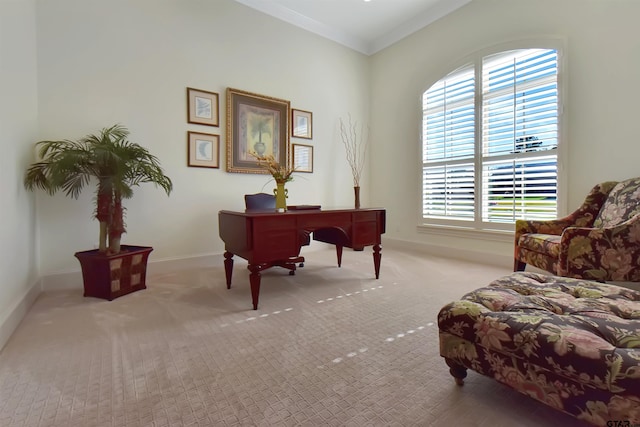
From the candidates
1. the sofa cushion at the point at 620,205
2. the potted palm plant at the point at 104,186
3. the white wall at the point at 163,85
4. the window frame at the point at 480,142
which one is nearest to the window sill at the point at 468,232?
the window frame at the point at 480,142

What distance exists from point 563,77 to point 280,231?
129 inches

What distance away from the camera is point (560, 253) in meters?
2.04

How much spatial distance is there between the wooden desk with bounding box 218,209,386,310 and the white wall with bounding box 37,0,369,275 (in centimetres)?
107

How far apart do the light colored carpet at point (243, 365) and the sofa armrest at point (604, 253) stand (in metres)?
0.82

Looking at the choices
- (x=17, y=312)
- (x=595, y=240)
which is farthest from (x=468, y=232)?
(x=17, y=312)

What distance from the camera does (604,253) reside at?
1.88 metres

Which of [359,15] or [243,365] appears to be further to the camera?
[359,15]

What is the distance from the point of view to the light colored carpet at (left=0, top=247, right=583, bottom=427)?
3.50ft

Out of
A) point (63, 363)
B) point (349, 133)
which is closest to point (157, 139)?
point (63, 363)

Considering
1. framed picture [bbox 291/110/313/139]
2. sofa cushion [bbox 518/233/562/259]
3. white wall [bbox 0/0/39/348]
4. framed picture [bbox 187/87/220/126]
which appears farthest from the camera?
framed picture [bbox 291/110/313/139]

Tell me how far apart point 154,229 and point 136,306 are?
3.80 ft

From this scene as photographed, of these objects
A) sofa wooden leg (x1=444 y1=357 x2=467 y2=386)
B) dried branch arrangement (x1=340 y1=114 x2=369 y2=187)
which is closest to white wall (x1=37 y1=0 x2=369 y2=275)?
dried branch arrangement (x1=340 y1=114 x2=369 y2=187)

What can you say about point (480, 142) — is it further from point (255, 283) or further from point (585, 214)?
point (255, 283)

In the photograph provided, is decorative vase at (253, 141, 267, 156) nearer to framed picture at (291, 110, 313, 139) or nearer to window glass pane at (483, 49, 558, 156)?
framed picture at (291, 110, 313, 139)
